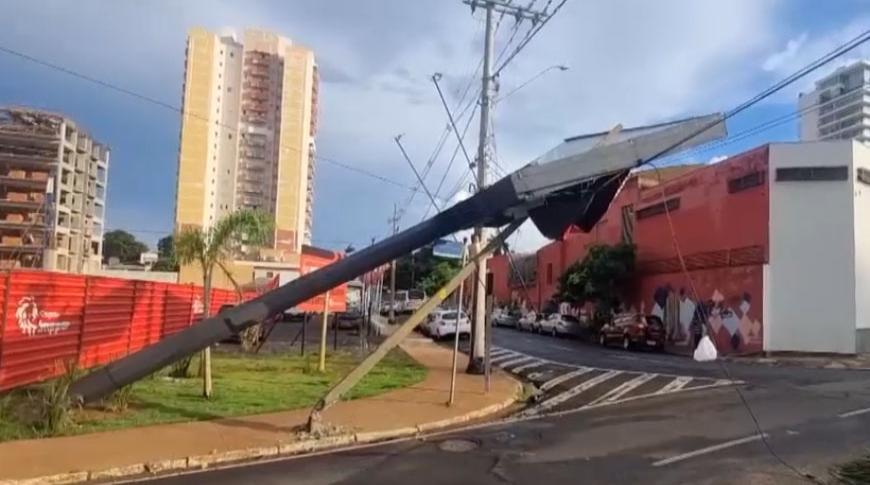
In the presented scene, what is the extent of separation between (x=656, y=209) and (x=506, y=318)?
70.9 feet

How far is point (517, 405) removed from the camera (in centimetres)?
1509

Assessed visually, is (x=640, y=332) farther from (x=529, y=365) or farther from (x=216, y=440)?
(x=216, y=440)

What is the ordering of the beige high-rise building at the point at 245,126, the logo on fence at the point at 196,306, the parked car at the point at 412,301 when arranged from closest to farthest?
the logo on fence at the point at 196,306 → the beige high-rise building at the point at 245,126 → the parked car at the point at 412,301

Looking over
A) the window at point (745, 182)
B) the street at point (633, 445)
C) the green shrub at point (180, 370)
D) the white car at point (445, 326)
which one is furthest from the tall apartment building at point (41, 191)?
the street at point (633, 445)

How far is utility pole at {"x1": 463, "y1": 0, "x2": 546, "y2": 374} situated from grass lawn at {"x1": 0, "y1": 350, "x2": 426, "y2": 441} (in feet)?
5.37

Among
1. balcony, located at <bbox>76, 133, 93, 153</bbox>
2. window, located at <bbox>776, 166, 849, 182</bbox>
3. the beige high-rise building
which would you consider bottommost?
window, located at <bbox>776, 166, 849, 182</bbox>

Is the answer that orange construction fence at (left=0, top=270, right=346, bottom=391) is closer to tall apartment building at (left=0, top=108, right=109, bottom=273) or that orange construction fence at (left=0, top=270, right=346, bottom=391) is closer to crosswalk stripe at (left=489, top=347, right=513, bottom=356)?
crosswalk stripe at (left=489, top=347, right=513, bottom=356)

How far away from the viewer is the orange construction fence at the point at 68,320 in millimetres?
12078

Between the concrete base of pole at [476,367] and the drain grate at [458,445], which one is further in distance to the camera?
the concrete base of pole at [476,367]

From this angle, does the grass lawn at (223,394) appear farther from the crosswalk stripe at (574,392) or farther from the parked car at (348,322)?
the parked car at (348,322)

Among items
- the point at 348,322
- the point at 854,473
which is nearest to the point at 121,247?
the point at 348,322

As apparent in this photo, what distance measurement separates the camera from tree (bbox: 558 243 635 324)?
40.8 metres

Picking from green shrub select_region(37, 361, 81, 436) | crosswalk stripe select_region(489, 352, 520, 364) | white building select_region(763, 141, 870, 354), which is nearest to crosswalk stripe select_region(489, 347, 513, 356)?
crosswalk stripe select_region(489, 352, 520, 364)

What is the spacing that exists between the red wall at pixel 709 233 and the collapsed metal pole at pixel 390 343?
645 inches
